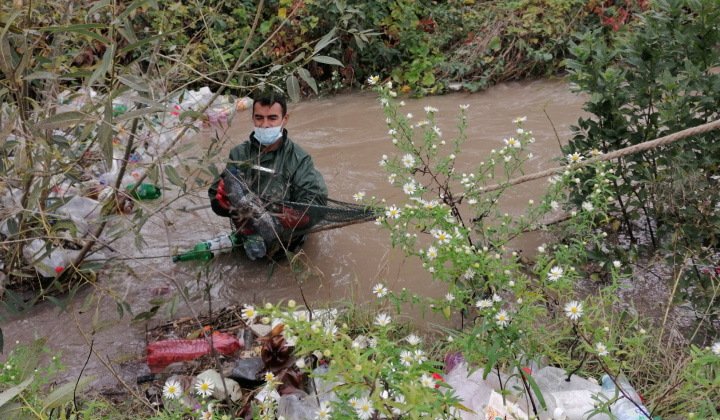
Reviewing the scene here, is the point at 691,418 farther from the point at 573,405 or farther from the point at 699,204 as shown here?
the point at 699,204

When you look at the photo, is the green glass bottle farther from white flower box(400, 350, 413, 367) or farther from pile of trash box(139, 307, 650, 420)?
white flower box(400, 350, 413, 367)

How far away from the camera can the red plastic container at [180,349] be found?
2699 mm

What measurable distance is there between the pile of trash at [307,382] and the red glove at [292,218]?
21.8 inches

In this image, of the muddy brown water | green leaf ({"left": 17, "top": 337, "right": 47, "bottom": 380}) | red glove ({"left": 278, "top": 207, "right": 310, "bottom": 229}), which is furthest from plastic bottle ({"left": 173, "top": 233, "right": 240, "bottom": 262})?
green leaf ({"left": 17, "top": 337, "right": 47, "bottom": 380})

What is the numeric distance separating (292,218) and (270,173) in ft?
1.15

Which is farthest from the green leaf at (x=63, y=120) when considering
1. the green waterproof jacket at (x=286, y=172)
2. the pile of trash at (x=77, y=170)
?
the green waterproof jacket at (x=286, y=172)

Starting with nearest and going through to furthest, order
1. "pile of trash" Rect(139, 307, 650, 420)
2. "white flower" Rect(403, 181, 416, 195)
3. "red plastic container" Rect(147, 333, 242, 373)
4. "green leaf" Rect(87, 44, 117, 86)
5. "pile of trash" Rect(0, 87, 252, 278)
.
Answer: "green leaf" Rect(87, 44, 117, 86)
"pile of trash" Rect(139, 307, 650, 420)
"pile of trash" Rect(0, 87, 252, 278)
"white flower" Rect(403, 181, 416, 195)
"red plastic container" Rect(147, 333, 242, 373)

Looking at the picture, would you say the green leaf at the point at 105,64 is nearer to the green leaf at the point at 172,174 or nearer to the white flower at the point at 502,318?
the green leaf at the point at 172,174

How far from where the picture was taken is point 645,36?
2.71 metres

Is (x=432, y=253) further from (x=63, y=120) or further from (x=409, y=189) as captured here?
(x=63, y=120)

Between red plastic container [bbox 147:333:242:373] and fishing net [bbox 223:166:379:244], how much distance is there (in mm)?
618

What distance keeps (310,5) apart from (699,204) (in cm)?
575

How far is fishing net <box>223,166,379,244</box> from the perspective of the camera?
3.10 m

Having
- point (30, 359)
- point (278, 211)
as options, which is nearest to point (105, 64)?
point (30, 359)
